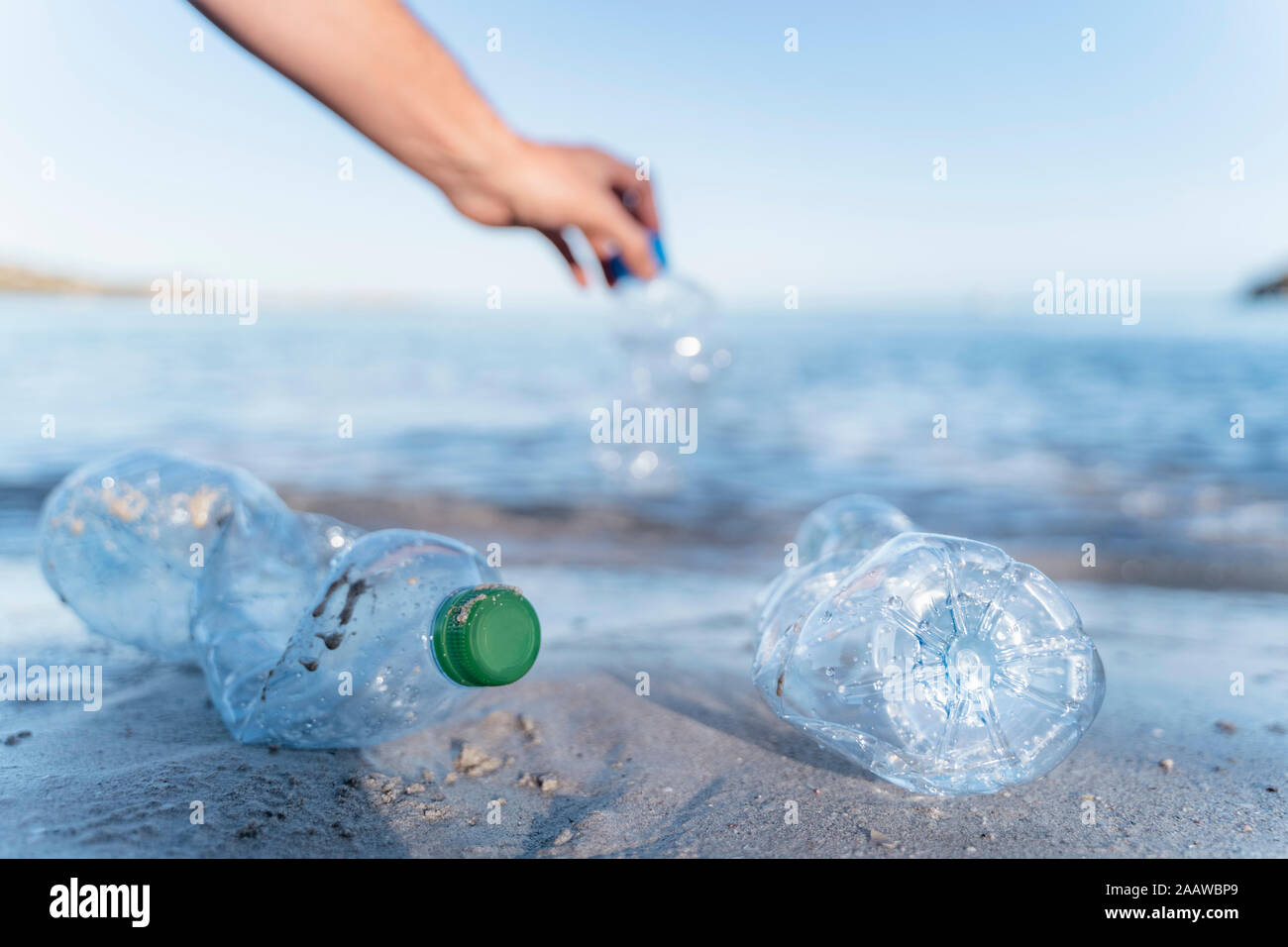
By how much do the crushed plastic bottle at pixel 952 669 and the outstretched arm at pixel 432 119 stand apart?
0.94 meters

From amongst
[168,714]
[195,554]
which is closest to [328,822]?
[168,714]

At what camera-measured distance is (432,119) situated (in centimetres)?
125

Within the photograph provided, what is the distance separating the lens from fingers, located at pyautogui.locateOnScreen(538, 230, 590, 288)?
4.91 feet

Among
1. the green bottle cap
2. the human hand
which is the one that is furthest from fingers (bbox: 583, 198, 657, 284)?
the green bottle cap

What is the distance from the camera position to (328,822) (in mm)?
1875

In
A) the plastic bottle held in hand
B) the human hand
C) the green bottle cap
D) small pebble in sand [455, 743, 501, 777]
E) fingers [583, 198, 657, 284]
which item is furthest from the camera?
the plastic bottle held in hand

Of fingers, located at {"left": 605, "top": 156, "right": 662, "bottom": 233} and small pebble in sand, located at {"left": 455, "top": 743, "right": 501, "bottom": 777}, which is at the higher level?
fingers, located at {"left": 605, "top": 156, "right": 662, "bottom": 233}

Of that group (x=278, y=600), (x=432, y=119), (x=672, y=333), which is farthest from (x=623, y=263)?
(x=672, y=333)

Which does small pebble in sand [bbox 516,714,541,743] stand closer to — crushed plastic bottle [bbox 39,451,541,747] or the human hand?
crushed plastic bottle [bbox 39,451,541,747]

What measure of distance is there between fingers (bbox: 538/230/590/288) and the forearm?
0.18 m

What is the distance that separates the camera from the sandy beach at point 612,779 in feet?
5.97

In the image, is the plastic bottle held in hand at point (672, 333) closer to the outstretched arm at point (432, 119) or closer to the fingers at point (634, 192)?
the fingers at point (634, 192)
